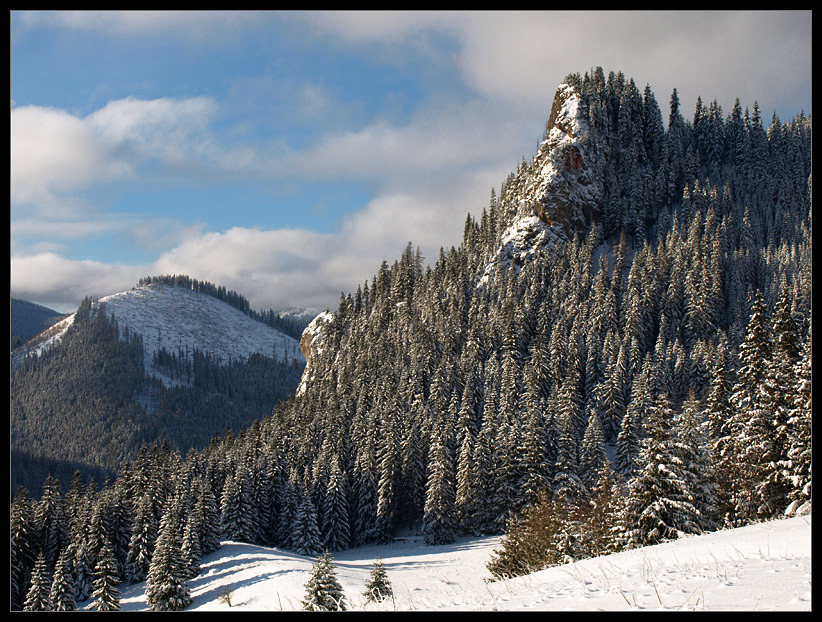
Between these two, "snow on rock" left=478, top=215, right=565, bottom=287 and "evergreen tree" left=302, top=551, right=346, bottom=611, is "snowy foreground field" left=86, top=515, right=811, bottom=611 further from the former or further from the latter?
"snow on rock" left=478, top=215, right=565, bottom=287

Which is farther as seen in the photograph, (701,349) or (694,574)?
(701,349)

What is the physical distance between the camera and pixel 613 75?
15262 cm

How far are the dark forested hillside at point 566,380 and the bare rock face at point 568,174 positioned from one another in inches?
22.0

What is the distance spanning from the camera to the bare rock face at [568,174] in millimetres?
123500

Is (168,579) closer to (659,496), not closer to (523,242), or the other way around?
(659,496)

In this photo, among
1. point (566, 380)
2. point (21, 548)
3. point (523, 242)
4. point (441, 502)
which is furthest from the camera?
point (523, 242)

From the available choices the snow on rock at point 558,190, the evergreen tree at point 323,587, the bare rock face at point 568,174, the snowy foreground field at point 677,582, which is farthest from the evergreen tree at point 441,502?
the bare rock face at point 568,174

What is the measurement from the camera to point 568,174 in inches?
5015

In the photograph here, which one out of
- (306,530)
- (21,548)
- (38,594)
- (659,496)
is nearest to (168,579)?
(38,594)

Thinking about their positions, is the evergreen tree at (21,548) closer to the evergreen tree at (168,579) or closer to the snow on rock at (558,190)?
the evergreen tree at (168,579)

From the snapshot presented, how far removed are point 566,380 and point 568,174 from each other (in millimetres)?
70203
